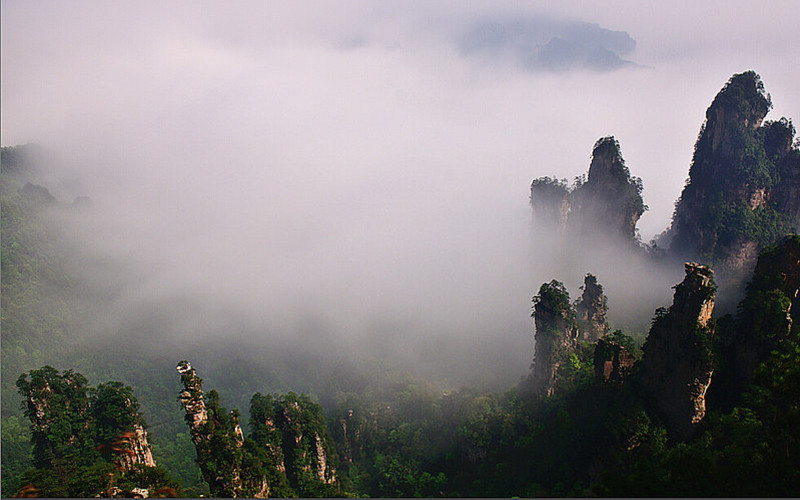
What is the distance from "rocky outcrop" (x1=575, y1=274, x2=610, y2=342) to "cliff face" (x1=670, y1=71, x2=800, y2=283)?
1884cm

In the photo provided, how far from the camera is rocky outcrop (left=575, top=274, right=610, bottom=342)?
179ft

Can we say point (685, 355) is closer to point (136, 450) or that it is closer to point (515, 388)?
point (515, 388)

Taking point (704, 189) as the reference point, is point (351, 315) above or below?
below

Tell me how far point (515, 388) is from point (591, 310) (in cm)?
1248

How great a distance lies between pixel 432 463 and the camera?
48844 mm

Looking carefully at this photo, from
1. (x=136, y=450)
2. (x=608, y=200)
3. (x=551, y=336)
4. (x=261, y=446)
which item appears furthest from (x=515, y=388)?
(x=136, y=450)

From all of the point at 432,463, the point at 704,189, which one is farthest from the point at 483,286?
the point at 432,463

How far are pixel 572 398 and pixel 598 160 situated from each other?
37.6m

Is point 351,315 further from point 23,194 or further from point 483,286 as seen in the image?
point 23,194

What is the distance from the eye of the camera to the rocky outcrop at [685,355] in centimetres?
3188

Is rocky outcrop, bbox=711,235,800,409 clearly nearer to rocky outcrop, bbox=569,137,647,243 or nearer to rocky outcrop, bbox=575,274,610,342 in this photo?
rocky outcrop, bbox=575,274,610,342

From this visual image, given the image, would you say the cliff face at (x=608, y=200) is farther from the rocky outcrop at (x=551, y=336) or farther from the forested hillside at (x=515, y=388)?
the rocky outcrop at (x=551, y=336)

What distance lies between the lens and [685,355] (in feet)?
107

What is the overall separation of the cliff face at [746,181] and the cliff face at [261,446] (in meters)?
53.3
